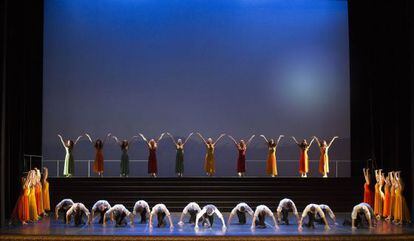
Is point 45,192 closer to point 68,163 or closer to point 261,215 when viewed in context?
point 68,163

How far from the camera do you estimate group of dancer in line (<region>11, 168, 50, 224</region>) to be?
12391 millimetres

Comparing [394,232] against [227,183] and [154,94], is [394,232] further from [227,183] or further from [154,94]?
[154,94]

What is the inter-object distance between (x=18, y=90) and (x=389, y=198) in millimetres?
9088

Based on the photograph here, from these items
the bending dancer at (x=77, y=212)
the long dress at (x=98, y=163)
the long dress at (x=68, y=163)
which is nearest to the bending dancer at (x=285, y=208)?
the bending dancer at (x=77, y=212)

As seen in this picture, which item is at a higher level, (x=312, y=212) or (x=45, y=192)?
(x=45, y=192)

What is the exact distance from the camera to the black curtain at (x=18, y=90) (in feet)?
42.0

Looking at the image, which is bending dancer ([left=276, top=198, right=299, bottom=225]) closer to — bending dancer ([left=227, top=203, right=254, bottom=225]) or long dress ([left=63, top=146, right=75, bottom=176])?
bending dancer ([left=227, top=203, right=254, bottom=225])

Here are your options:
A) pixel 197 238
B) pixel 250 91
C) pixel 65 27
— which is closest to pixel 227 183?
pixel 250 91

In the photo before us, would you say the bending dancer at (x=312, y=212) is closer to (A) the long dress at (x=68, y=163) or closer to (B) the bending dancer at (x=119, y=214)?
(B) the bending dancer at (x=119, y=214)

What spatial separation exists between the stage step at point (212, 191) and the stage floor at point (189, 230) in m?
2.65

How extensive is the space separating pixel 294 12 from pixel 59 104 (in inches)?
301

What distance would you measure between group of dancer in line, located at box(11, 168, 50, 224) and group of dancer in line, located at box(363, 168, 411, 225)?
7443 millimetres

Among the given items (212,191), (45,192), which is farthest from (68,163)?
(212,191)

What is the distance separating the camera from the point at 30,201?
41.6 ft
